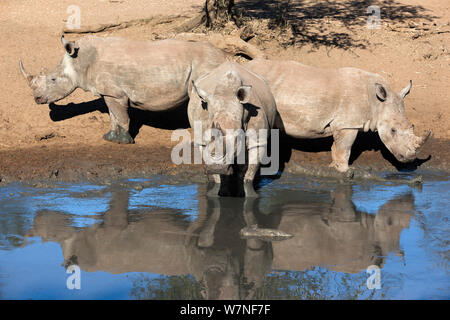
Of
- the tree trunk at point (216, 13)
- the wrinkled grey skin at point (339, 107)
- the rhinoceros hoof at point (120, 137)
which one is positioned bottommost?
the rhinoceros hoof at point (120, 137)

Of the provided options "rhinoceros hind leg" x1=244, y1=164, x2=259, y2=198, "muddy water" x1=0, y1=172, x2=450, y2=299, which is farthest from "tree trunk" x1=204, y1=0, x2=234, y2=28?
"rhinoceros hind leg" x1=244, y1=164, x2=259, y2=198

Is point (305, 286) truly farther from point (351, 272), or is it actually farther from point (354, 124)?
point (354, 124)

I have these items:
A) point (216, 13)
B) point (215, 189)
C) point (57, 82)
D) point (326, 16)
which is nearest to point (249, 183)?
point (215, 189)

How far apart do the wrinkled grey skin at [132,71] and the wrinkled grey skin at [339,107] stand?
1112mm

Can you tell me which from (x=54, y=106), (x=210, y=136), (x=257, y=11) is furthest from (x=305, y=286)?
(x=257, y=11)

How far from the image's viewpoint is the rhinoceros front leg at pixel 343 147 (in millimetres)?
10508

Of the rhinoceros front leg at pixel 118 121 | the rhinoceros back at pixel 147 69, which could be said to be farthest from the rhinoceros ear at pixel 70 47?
the rhinoceros front leg at pixel 118 121

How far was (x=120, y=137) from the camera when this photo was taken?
11406 millimetres

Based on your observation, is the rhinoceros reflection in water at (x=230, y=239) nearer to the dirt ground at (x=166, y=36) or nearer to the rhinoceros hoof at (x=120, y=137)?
the dirt ground at (x=166, y=36)

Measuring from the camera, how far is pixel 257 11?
16094 mm

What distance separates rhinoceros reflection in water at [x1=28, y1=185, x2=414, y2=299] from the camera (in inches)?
269

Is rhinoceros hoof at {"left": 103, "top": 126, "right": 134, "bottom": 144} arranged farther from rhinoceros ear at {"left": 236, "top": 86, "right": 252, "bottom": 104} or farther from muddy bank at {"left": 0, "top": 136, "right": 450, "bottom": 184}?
rhinoceros ear at {"left": 236, "top": 86, "right": 252, "bottom": 104}

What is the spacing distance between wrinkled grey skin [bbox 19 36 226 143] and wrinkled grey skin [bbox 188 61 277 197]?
1235 mm

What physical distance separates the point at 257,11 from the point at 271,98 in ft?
21.8
